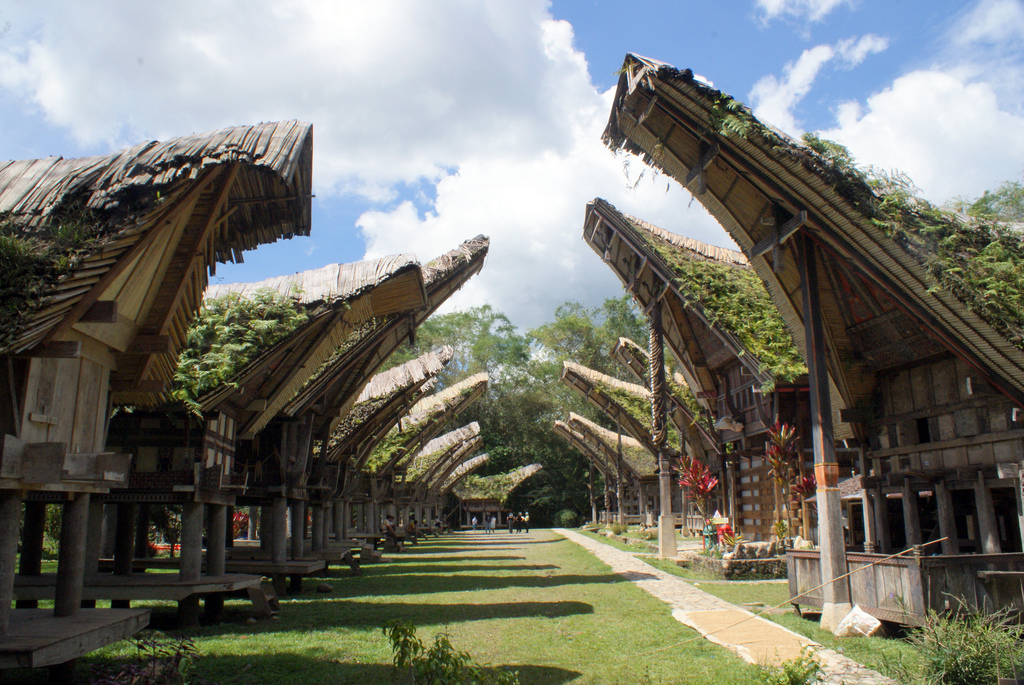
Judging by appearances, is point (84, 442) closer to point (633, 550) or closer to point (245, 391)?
point (245, 391)

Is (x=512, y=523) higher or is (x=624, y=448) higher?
(x=624, y=448)

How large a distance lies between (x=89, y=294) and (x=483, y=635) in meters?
5.46

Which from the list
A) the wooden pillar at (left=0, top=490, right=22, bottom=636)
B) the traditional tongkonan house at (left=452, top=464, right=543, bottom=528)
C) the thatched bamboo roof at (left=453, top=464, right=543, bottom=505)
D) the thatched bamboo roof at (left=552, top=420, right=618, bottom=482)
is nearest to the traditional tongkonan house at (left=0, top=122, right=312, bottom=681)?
the wooden pillar at (left=0, top=490, right=22, bottom=636)

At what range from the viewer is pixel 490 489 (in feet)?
151

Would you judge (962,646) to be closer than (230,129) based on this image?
Yes

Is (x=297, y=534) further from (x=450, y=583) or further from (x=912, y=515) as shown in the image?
(x=912, y=515)

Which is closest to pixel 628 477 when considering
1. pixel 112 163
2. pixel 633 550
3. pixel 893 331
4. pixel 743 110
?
pixel 633 550

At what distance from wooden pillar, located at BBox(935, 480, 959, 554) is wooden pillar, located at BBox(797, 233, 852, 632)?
73.2 inches

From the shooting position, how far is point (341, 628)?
880 cm

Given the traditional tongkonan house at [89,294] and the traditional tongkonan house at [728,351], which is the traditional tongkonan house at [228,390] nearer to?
the traditional tongkonan house at [89,294]

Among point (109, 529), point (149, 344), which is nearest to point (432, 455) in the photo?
point (109, 529)

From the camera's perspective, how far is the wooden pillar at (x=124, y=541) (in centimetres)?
1051

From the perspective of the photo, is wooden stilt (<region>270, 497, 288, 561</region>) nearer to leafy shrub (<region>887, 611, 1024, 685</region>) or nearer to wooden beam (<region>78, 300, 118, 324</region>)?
wooden beam (<region>78, 300, 118, 324</region>)

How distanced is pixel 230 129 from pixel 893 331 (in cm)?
884
